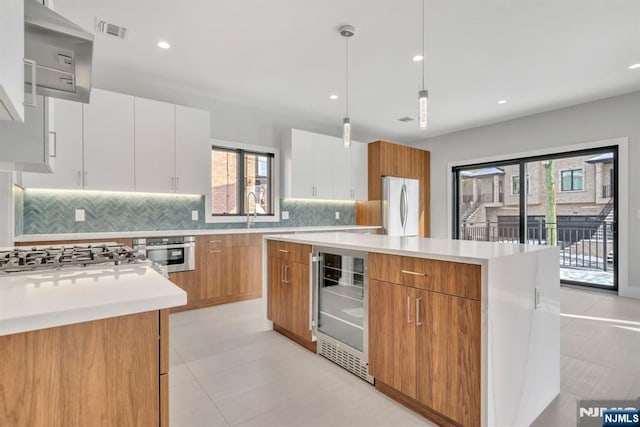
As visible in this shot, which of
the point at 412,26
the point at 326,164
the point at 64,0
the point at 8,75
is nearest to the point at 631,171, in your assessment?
the point at 412,26

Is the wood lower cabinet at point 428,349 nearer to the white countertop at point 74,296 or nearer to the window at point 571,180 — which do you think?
the white countertop at point 74,296

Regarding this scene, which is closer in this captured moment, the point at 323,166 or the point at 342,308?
the point at 342,308

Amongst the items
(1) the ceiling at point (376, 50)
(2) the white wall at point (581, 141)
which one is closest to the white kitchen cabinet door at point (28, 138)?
(1) the ceiling at point (376, 50)

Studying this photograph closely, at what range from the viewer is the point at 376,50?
3162mm

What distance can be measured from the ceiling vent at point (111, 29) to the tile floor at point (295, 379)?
275 centimetres

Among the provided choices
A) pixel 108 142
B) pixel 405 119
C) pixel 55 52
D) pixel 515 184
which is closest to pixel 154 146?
pixel 108 142

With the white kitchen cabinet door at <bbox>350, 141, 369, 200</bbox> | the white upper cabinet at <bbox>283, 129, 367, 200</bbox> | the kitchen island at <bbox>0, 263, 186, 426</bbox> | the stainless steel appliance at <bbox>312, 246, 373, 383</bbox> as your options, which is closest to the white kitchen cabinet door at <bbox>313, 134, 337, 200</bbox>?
the white upper cabinet at <bbox>283, 129, 367, 200</bbox>

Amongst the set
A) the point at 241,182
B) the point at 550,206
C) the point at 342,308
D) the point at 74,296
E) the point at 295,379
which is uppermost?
the point at 241,182

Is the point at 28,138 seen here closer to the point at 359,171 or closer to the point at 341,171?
the point at 341,171

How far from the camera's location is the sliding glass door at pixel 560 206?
4758 millimetres

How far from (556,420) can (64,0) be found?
424cm

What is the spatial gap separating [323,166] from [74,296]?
4561mm

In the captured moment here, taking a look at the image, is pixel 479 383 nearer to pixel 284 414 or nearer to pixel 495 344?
pixel 495 344

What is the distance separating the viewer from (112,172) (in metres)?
3.52
